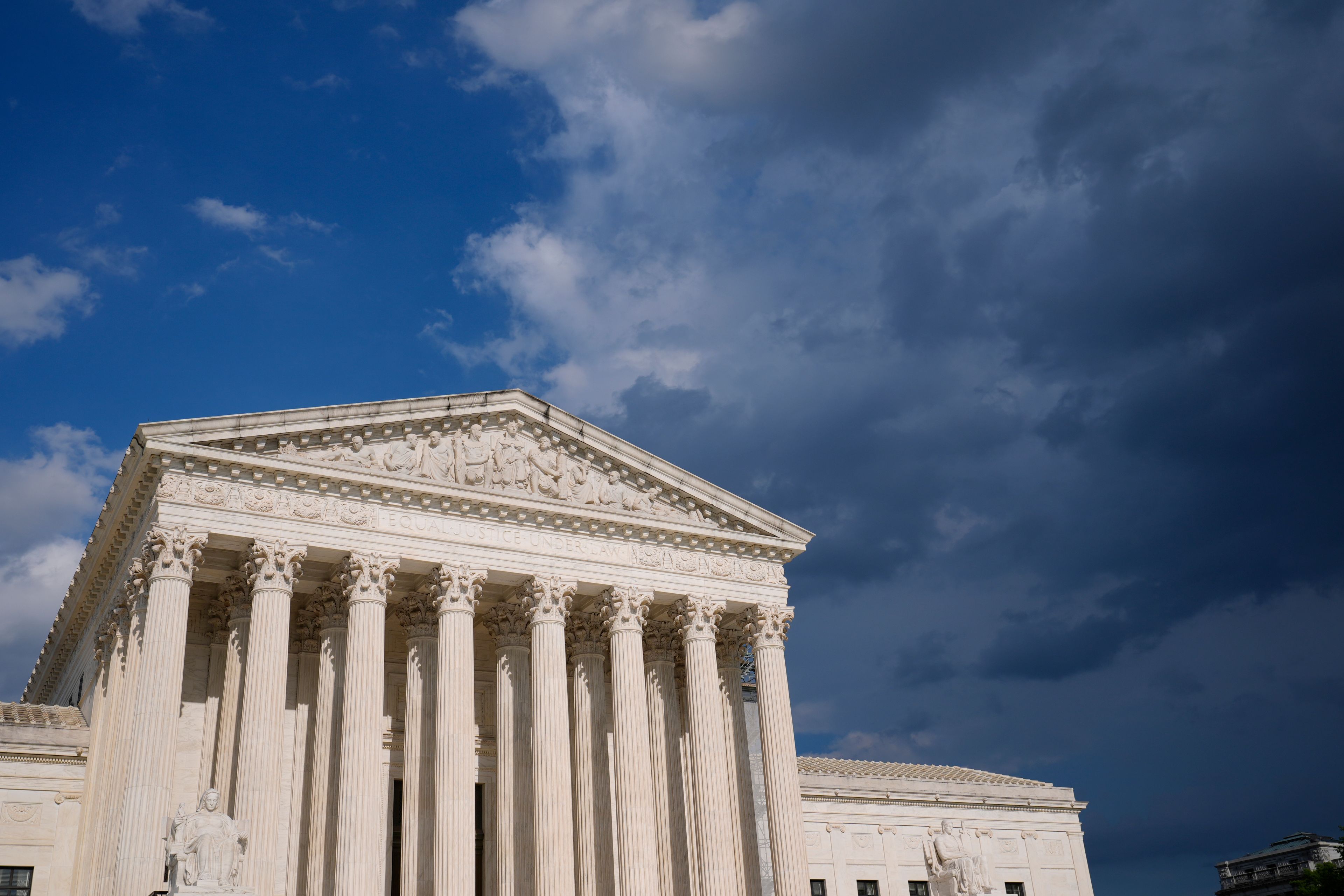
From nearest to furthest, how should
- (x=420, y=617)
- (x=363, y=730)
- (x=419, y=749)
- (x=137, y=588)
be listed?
(x=363, y=730) < (x=137, y=588) < (x=419, y=749) < (x=420, y=617)

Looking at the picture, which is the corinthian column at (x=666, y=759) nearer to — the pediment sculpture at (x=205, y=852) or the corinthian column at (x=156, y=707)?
the pediment sculpture at (x=205, y=852)

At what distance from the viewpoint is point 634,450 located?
36.7 m

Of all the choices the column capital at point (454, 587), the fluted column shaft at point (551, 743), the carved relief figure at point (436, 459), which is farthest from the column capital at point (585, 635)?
the carved relief figure at point (436, 459)

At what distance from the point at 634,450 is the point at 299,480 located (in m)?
10.5

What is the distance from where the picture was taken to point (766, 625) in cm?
3762

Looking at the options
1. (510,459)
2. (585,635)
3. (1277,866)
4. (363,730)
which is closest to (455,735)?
(363,730)

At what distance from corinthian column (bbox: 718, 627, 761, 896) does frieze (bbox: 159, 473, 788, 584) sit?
102 inches

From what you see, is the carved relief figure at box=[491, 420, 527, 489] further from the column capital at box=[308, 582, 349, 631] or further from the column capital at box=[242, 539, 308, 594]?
the column capital at box=[242, 539, 308, 594]

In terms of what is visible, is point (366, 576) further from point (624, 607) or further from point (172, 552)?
point (624, 607)

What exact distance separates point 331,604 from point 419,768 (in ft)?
17.6

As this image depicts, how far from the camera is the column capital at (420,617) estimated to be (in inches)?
1347

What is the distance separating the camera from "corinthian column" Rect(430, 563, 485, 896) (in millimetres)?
29734

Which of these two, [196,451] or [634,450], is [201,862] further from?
[634,450]

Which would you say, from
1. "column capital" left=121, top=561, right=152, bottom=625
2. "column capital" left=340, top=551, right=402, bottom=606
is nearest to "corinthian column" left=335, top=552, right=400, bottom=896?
"column capital" left=340, top=551, right=402, bottom=606
